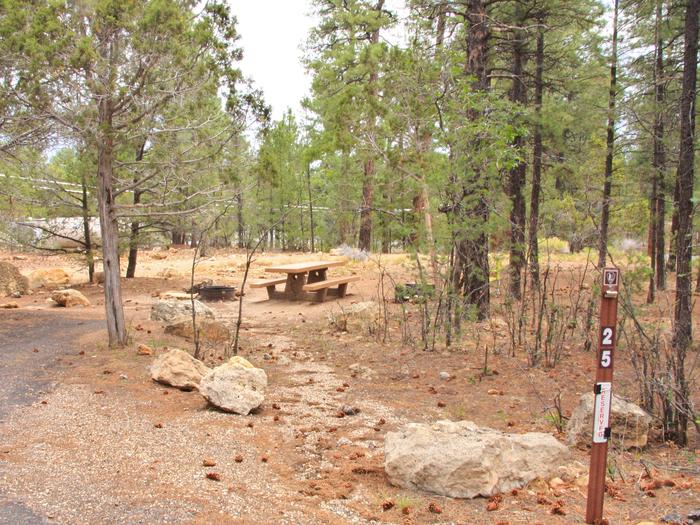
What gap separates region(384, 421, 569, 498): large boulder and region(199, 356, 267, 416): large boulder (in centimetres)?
172

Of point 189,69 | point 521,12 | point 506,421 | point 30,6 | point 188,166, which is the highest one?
point 521,12

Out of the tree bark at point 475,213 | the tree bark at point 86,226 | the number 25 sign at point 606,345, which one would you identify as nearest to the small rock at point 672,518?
the number 25 sign at point 606,345

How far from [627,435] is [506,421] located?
1.06 meters

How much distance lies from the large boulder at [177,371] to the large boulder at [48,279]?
12.6 metres


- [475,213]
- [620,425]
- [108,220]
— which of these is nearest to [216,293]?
[108,220]

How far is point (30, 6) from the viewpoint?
24.1ft

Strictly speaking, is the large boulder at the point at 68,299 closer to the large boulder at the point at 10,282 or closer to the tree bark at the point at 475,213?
the large boulder at the point at 10,282

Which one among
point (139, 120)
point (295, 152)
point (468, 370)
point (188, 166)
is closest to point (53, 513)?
point (468, 370)

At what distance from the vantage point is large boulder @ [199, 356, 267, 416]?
516 centimetres

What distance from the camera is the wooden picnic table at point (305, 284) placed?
12.7m

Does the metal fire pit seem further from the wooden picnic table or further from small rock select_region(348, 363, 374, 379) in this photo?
small rock select_region(348, 363, 374, 379)

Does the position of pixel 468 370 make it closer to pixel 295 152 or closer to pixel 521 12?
pixel 521 12

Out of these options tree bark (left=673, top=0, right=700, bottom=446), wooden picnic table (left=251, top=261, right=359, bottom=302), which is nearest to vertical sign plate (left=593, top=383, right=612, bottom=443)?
tree bark (left=673, top=0, right=700, bottom=446)

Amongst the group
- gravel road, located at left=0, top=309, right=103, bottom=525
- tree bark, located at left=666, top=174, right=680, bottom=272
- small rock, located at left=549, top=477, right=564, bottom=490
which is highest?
tree bark, located at left=666, top=174, right=680, bottom=272
